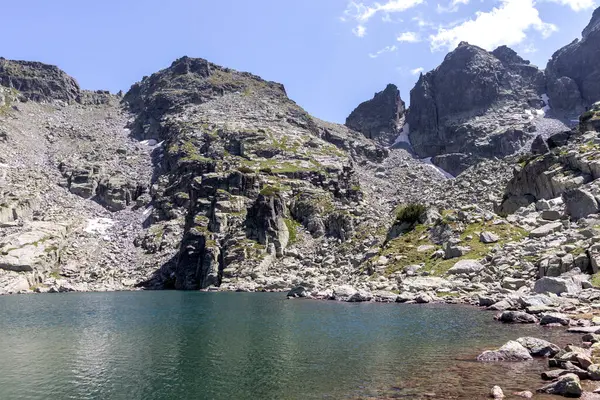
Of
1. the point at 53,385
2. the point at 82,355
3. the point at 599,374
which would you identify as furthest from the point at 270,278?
the point at 599,374

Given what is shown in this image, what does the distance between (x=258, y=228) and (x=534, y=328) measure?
385 feet

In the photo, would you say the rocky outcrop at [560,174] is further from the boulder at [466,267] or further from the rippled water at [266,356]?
the rippled water at [266,356]

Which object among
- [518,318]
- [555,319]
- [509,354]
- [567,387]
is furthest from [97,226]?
[567,387]

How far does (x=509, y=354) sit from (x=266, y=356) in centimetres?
1909

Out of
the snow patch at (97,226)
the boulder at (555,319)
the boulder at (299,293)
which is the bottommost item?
the boulder at (299,293)

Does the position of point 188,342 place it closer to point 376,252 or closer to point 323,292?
point 323,292

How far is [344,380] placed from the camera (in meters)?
30.3

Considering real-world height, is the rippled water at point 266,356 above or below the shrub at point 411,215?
below

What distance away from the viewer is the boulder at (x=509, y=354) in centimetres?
3266

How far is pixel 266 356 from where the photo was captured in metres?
38.4

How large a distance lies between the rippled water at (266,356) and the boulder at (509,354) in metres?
1.39

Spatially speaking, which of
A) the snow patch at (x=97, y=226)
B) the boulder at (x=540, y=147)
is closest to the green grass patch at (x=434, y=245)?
the boulder at (x=540, y=147)

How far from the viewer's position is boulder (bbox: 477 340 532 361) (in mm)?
32656

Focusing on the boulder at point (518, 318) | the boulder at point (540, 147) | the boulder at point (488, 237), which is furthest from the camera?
the boulder at point (540, 147)
